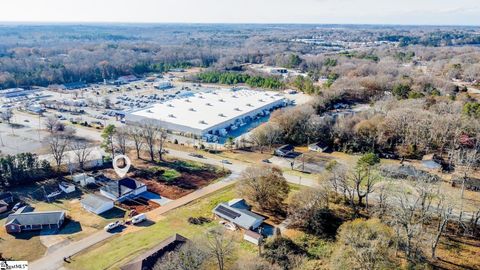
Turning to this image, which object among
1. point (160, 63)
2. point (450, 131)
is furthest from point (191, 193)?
point (160, 63)

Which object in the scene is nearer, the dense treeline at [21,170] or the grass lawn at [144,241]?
the grass lawn at [144,241]

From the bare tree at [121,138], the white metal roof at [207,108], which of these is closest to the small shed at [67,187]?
the bare tree at [121,138]

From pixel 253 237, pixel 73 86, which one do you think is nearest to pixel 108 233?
pixel 253 237

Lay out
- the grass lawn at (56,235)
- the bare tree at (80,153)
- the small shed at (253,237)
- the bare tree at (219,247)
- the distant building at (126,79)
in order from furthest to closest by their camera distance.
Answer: the distant building at (126,79), the bare tree at (80,153), the small shed at (253,237), the grass lawn at (56,235), the bare tree at (219,247)

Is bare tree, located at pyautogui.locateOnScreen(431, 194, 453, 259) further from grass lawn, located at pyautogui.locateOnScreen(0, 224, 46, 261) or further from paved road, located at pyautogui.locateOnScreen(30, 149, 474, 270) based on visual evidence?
grass lawn, located at pyautogui.locateOnScreen(0, 224, 46, 261)

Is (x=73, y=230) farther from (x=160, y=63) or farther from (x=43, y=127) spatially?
(x=160, y=63)

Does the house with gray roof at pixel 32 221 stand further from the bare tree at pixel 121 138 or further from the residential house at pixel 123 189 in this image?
the bare tree at pixel 121 138
